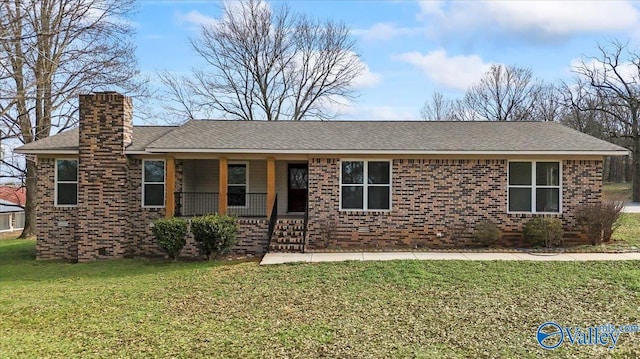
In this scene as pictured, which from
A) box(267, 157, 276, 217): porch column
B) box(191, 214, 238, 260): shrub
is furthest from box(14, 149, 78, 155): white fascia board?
box(267, 157, 276, 217): porch column

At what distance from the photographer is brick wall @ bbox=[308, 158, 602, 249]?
40.0ft

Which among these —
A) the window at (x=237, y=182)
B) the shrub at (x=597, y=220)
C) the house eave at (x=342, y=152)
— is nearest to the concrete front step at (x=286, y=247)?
the house eave at (x=342, y=152)

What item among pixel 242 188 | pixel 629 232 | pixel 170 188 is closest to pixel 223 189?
pixel 170 188

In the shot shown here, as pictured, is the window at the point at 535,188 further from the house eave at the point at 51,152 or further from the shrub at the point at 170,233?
the house eave at the point at 51,152

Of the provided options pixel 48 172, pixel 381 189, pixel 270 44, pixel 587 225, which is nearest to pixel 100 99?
pixel 48 172

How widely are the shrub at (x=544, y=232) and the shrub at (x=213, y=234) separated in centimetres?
771

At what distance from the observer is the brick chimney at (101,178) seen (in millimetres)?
11797

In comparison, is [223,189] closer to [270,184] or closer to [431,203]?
[270,184]

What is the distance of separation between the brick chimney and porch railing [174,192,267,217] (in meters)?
1.95

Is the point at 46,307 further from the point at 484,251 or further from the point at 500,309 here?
the point at 484,251

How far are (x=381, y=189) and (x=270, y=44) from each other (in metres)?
22.2

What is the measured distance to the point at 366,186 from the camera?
12492 millimetres

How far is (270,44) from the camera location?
104ft

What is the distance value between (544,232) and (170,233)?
9.48m
